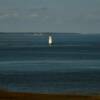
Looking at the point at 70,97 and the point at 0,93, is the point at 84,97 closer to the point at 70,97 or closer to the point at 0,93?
the point at 70,97

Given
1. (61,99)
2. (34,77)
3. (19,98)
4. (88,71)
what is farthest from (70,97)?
(88,71)

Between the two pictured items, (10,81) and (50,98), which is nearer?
(50,98)

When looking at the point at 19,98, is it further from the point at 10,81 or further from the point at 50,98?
the point at 10,81

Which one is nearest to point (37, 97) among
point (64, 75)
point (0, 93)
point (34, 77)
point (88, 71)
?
point (0, 93)

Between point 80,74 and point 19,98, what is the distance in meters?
33.5

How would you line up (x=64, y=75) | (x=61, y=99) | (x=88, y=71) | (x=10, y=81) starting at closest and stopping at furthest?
1. (x=61, y=99)
2. (x=10, y=81)
3. (x=64, y=75)
4. (x=88, y=71)

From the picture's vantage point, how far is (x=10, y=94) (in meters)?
8.52

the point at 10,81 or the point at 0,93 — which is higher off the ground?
the point at 0,93

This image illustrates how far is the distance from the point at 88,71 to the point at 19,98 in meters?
36.4

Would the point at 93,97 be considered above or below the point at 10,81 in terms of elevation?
above

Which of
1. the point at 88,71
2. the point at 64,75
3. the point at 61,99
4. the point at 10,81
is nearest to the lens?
the point at 61,99

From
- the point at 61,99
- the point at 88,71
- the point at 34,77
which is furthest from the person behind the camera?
the point at 88,71

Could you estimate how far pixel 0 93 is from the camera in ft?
28.2

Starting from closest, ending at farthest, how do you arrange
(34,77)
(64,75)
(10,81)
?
(10,81) → (34,77) → (64,75)
